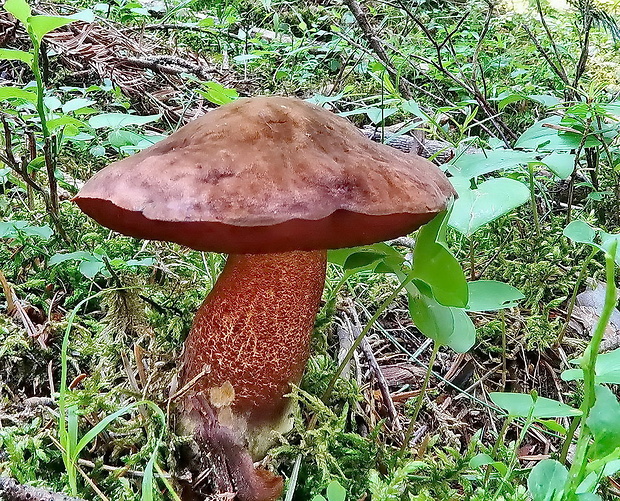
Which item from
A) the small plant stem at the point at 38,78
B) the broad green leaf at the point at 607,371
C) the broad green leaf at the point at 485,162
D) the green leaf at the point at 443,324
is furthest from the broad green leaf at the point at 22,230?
the broad green leaf at the point at 607,371

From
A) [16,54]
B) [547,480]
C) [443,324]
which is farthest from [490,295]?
[16,54]

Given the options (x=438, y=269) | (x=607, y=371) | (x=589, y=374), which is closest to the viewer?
(x=589, y=374)

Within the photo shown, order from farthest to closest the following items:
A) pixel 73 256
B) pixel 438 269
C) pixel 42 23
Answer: pixel 73 256 → pixel 42 23 → pixel 438 269

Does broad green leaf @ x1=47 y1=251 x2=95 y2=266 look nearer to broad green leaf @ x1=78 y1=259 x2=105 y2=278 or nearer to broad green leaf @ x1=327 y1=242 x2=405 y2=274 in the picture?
broad green leaf @ x1=78 y1=259 x2=105 y2=278

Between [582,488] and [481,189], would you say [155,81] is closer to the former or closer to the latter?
[481,189]

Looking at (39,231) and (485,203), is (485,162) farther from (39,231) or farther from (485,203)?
(39,231)

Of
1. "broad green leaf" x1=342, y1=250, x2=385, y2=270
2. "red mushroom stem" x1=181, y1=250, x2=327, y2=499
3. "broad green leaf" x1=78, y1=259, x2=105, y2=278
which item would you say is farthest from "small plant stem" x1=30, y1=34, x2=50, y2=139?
"broad green leaf" x1=342, y1=250, x2=385, y2=270

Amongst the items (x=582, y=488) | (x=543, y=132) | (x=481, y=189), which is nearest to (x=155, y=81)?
(x=543, y=132)

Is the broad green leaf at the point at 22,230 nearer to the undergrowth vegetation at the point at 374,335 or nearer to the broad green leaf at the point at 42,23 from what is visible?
the undergrowth vegetation at the point at 374,335
